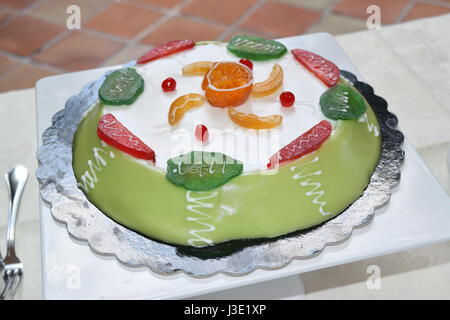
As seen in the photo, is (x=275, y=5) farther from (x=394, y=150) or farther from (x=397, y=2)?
(x=394, y=150)

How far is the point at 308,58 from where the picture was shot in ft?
6.36

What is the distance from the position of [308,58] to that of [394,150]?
0.46 metres

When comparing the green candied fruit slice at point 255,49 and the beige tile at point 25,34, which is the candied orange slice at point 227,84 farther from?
the beige tile at point 25,34

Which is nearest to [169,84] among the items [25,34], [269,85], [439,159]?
[269,85]

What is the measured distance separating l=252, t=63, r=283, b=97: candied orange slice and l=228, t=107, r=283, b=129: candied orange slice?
13 cm

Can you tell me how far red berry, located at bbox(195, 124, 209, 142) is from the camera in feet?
5.22

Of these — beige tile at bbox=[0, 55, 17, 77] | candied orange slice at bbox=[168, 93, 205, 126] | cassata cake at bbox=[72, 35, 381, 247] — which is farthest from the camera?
beige tile at bbox=[0, 55, 17, 77]

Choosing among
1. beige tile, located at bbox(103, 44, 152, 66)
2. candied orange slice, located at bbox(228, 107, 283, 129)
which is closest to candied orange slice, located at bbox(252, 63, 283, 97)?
candied orange slice, located at bbox(228, 107, 283, 129)

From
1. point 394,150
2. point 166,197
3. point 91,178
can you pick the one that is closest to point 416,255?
point 394,150

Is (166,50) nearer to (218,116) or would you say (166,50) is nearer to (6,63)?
(218,116)

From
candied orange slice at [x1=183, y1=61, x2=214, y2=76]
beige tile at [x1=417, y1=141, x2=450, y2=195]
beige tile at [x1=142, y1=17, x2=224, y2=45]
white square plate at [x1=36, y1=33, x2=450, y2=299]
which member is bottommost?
white square plate at [x1=36, y1=33, x2=450, y2=299]

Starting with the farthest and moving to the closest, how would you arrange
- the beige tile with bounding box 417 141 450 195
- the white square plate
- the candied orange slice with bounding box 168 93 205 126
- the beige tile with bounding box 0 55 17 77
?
the beige tile with bounding box 0 55 17 77, the beige tile with bounding box 417 141 450 195, the candied orange slice with bounding box 168 93 205 126, the white square plate

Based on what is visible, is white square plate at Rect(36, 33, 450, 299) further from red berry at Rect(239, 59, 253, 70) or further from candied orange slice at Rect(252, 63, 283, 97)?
red berry at Rect(239, 59, 253, 70)
